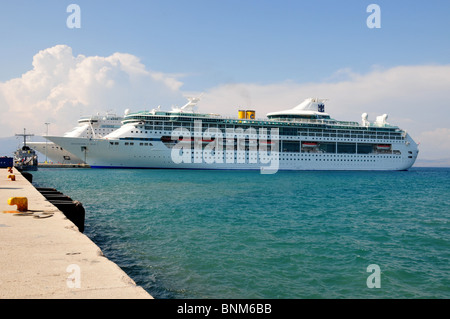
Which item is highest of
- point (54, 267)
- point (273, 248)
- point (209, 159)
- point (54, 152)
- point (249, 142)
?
point (249, 142)

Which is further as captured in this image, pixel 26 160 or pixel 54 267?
pixel 26 160

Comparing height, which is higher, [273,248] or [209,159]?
[209,159]

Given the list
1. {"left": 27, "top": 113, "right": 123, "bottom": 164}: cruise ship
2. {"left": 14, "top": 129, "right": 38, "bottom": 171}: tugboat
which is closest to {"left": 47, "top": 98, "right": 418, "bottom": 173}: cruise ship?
{"left": 14, "top": 129, "right": 38, "bottom": 171}: tugboat

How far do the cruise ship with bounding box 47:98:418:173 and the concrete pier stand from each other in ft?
174

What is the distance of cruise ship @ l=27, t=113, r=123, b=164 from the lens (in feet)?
243

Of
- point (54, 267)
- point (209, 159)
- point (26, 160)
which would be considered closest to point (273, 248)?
point (54, 267)

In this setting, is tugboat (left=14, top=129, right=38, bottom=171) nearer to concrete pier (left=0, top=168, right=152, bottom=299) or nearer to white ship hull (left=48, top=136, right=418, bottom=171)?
white ship hull (left=48, top=136, right=418, bottom=171)

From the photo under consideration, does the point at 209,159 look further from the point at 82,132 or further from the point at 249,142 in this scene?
the point at 82,132

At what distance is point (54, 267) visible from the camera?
5805mm

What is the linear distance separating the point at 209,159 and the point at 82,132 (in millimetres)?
30216
